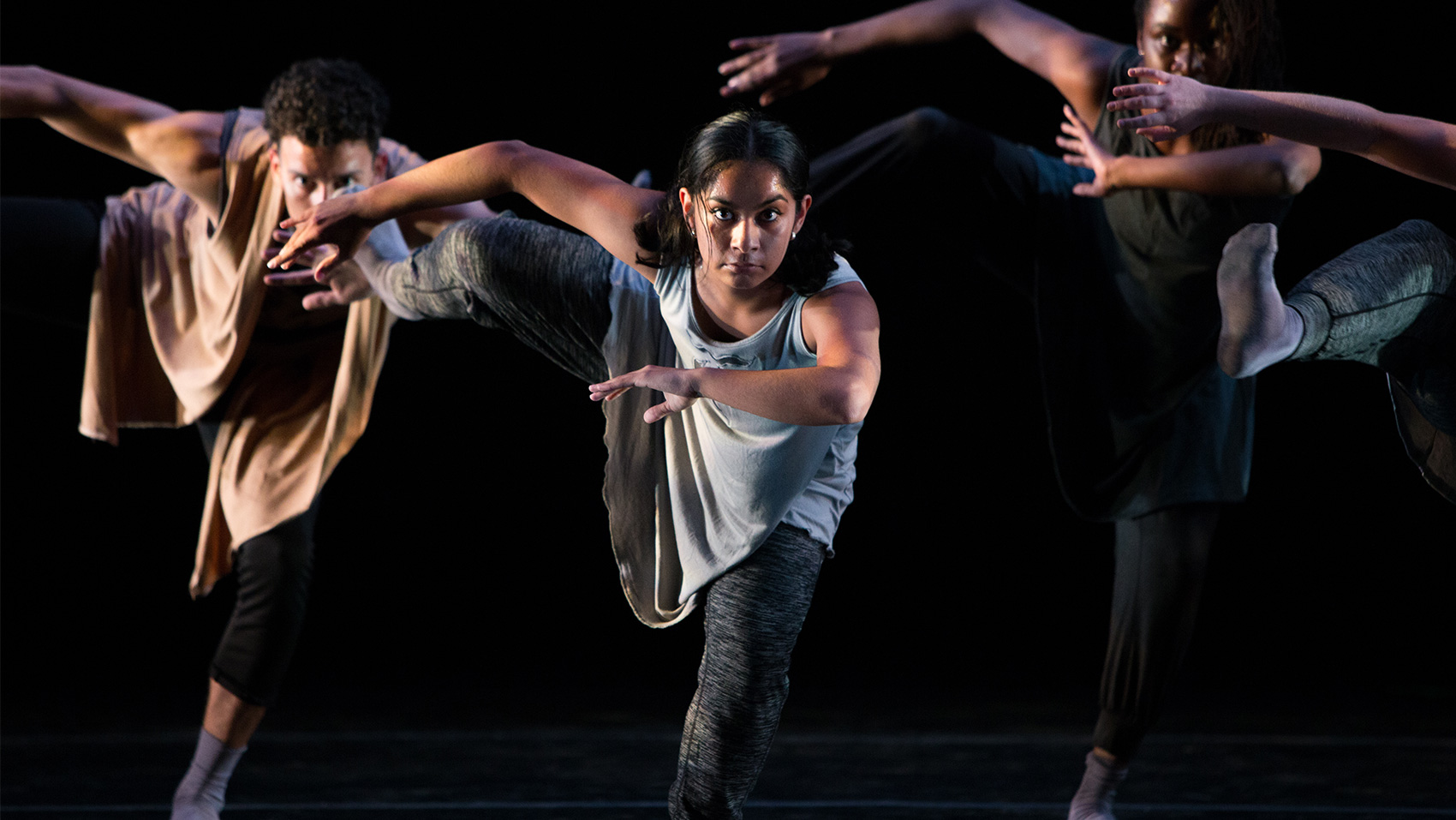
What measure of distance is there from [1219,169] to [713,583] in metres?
1.06

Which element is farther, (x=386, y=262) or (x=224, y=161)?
(x=224, y=161)

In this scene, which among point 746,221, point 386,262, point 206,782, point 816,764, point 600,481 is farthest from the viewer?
point 600,481

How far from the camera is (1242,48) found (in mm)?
2240

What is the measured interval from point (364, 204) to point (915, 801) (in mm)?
1575

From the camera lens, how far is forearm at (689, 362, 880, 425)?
5.02 feet

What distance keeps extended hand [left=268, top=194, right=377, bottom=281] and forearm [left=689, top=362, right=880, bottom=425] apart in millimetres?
705

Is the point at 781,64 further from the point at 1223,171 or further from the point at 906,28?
the point at 1223,171

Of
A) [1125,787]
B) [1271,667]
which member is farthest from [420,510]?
[1271,667]

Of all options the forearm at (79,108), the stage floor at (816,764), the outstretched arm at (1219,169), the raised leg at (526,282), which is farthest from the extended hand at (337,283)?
the outstretched arm at (1219,169)

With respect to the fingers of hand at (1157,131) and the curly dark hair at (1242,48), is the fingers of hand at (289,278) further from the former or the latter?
the curly dark hair at (1242,48)

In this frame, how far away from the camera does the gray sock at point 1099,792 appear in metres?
2.39

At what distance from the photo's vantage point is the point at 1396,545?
4312 mm

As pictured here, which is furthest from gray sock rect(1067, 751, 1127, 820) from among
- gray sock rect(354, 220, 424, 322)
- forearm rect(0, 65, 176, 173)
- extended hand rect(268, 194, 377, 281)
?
forearm rect(0, 65, 176, 173)

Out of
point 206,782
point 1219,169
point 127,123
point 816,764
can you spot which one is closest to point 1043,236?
point 1219,169
